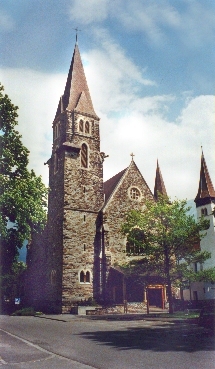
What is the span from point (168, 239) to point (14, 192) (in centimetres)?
1312

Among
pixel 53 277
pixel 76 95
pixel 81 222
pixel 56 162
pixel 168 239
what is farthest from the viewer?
pixel 76 95

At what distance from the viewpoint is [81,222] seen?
34.3 m

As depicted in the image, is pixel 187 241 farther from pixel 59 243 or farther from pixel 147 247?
pixel 59 243

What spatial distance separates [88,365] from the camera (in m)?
8.53

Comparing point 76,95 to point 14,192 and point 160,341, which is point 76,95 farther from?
point 160,341

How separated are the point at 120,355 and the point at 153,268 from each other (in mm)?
17679

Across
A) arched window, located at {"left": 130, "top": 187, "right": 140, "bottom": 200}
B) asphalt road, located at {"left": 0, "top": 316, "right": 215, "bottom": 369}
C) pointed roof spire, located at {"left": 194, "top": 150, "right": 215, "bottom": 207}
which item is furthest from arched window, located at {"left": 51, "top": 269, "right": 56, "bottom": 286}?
pointed roof spire, located at {"left": 194, "top": 150, "right": 215, "bottom": 207}

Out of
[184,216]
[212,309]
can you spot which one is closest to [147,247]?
[184,216]

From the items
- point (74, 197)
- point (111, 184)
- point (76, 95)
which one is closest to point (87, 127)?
point (76, 95)

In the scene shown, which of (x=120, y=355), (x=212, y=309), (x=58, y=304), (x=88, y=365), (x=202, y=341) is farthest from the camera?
(x=58, y=304)

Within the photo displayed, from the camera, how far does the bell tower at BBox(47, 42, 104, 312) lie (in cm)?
3238

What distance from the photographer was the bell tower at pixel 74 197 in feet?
106

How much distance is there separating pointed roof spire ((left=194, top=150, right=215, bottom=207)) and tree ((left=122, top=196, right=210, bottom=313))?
2571 cm

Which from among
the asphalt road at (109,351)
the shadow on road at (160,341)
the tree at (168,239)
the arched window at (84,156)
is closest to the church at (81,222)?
the arched window at (84,156)
